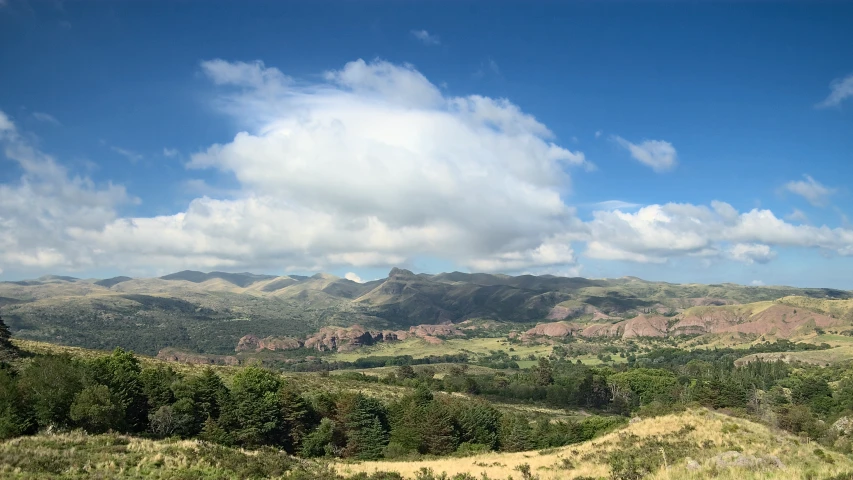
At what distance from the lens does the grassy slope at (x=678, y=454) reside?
26078 mm

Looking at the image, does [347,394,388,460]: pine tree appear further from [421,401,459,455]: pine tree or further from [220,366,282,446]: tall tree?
[220,366,282,446]: tall tree

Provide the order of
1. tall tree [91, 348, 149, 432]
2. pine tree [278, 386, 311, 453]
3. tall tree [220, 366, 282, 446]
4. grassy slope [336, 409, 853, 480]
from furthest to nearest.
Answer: pine tree [278, 386, 311, 453]
tall tree [220, 366, 282, 446]
tall tree [91, 348, 149, 432]
grassy slope [336, 409, 853, 480]

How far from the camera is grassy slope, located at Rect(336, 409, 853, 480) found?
Result: 26078mm

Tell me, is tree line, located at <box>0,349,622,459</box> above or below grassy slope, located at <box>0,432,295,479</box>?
below

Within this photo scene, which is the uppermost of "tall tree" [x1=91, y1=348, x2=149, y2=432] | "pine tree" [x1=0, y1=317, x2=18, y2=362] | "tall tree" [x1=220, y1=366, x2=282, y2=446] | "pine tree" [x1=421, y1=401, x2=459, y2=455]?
"pine tree" [x1=0, y1=317, x2=18, y2=362]

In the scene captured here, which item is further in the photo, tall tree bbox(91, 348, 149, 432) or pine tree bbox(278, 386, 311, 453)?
pine tree bbox(278, 386, 311, 453)

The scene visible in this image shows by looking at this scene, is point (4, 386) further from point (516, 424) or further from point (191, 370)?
point (516, 424)

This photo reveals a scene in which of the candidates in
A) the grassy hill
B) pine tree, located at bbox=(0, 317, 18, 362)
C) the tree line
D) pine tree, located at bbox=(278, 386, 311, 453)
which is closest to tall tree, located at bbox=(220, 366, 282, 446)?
the tree line

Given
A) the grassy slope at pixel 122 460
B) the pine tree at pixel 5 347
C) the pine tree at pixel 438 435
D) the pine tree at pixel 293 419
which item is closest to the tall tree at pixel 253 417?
the pine tree at pixel 293 419

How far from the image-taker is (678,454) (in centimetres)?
3438

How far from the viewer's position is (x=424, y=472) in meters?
31.6

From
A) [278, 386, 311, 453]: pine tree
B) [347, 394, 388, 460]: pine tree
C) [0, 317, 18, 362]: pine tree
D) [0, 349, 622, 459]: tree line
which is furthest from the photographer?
[0, 317, 18, 362]: pine tree

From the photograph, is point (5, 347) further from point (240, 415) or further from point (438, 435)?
point (438, 435)

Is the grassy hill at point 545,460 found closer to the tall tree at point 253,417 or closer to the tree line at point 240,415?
the tree line at point 240,415
